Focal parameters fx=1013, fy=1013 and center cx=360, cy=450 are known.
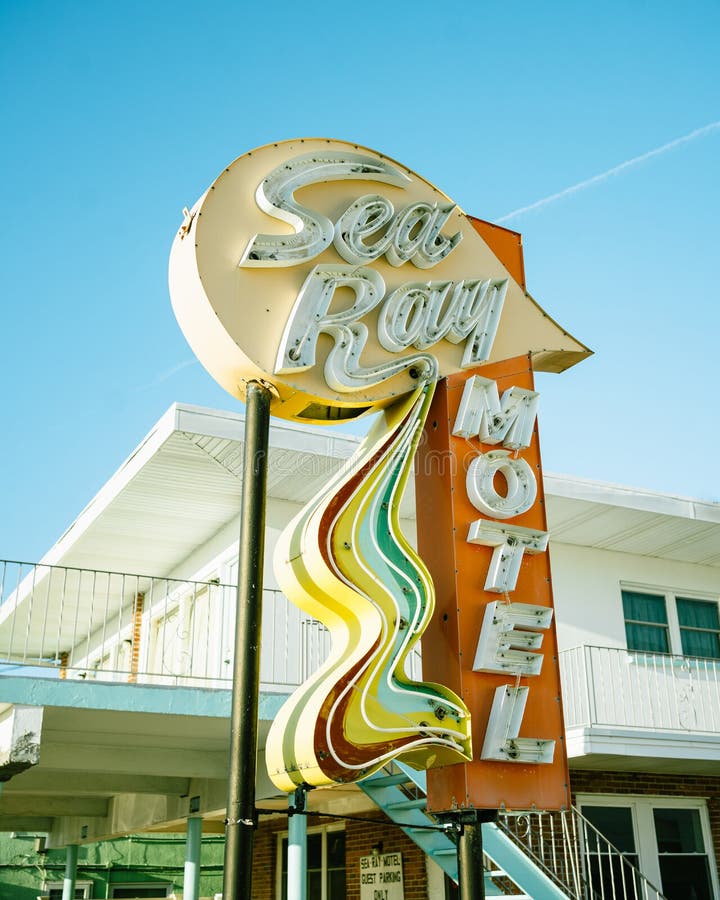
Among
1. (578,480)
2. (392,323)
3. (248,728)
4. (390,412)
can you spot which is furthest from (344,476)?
(578,480)

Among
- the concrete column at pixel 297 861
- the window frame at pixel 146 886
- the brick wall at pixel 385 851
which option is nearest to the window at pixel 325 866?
the brick wall at pixel 385 851

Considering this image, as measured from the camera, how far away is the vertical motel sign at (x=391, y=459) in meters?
5.80

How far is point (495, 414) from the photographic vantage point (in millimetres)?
7027

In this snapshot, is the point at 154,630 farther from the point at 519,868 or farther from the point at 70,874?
the point at 519,868

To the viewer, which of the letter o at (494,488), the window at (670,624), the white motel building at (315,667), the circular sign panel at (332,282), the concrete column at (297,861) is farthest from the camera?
the window at (670,624)

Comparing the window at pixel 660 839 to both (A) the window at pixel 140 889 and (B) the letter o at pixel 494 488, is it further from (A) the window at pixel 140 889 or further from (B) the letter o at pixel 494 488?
(A) the window at pixel 140 889

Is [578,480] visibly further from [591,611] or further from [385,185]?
[385,185]

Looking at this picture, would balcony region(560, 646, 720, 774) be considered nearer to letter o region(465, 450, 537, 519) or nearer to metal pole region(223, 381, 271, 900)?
letter o region(465, 450, 537, 519)

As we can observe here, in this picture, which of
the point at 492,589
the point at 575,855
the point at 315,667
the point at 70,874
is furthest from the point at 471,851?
the point at 70,874

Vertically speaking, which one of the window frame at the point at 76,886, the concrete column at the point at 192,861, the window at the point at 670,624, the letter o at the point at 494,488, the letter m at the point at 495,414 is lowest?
the concrete column at the point at 192,861

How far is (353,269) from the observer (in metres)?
6.51

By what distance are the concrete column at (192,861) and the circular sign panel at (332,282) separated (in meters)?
7.91

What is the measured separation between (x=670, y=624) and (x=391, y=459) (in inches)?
429

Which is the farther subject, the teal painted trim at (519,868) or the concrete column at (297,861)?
the concrete column at (297,861)
